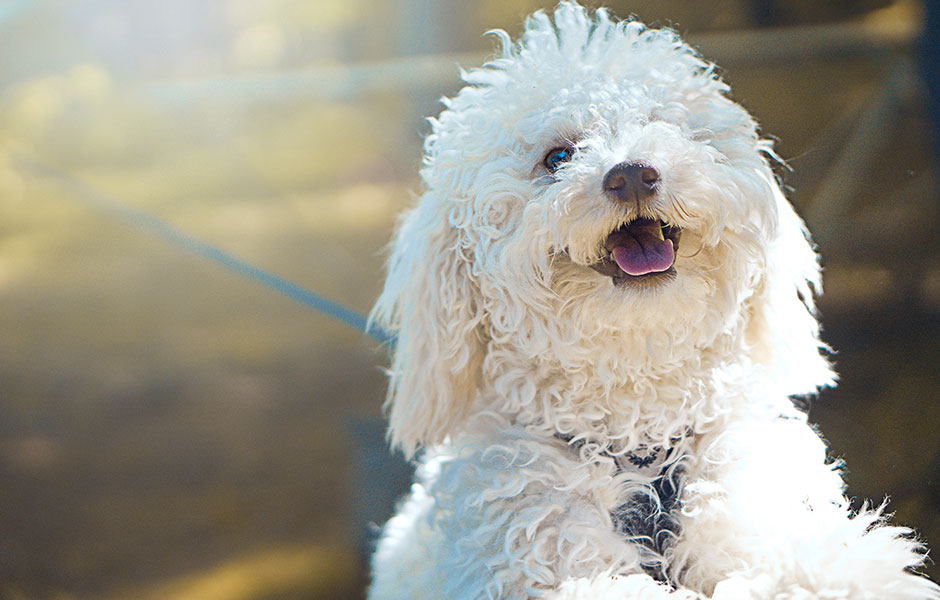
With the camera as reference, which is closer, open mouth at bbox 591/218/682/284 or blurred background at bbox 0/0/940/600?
open mouth at bbox 591/218/682/284

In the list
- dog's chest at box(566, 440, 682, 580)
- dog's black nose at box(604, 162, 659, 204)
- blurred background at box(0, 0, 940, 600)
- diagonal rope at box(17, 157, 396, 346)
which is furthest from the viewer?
diagonal rope at box(17, 157, 396, 346)

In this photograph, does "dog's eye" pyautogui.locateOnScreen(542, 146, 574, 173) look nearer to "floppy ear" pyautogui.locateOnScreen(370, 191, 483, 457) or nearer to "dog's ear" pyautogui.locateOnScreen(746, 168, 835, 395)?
"floppy ear" pyautogui.locateOnScreen(370, 191, 483, 457)

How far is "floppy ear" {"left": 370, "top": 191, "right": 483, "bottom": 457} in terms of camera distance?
3.52 ft

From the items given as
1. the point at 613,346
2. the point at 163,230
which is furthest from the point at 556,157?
the point at 163,230

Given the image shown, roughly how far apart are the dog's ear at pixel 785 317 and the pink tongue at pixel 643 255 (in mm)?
182

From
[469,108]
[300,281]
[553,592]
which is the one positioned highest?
[300,281]

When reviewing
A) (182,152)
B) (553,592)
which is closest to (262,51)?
(182,152)

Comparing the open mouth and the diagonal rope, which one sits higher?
the diagonal rope

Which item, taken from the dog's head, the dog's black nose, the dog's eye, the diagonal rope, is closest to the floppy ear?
the dog's head

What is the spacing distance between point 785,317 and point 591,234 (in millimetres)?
340

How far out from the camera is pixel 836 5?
1.69 m

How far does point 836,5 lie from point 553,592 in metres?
1.43

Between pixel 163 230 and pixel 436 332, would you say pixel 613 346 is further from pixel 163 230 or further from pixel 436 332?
pixel 163 230

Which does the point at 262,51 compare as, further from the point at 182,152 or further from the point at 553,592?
the point at 553,592
